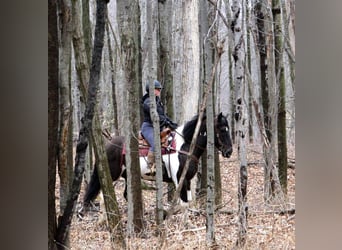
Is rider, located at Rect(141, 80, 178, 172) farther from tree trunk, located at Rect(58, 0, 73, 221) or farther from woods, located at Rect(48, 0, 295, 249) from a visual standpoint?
tree trunk, located at Rect(58, 0, 73, 221)

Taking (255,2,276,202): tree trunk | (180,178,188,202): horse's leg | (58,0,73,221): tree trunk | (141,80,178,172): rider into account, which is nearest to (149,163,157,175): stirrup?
(141,80,178,172): rider

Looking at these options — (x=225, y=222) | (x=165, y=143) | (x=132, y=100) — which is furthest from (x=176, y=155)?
(x=225, y=222)

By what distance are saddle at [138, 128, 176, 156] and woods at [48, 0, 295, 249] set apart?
0.05 m

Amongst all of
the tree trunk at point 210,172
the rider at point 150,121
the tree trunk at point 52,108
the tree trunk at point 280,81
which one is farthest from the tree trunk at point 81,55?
the tree trunk at point 280,81

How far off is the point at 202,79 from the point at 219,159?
580 mm

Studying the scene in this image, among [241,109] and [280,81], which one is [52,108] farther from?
[280,81]

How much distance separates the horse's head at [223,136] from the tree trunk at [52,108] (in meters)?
1.12

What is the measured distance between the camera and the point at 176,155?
11.0ft

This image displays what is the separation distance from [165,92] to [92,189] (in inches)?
33.2

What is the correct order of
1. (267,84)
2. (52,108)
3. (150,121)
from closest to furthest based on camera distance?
(52,108) → (150,121) → (267,84)

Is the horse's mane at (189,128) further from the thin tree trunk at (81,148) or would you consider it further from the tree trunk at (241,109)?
the thin tree trunk at (81,148)

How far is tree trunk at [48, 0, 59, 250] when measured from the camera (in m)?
3.21
